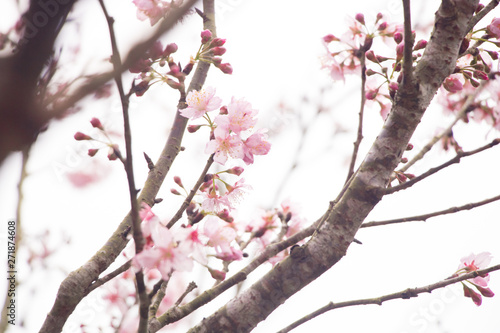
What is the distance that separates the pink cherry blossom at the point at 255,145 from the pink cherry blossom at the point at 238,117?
46 mm

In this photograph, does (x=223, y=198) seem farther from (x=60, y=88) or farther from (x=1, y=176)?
(x=1, y=176)

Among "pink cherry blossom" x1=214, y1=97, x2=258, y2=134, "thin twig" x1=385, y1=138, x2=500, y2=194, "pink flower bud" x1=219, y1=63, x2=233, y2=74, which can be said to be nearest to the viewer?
"thin twig" x1=385, y1=138, x2=500, y2=194

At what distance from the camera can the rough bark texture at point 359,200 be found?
1.30m

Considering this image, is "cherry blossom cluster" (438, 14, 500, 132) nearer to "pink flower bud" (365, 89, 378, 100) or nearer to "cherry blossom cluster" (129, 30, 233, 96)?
"pink flower bud" (365, 89, 378, 100)

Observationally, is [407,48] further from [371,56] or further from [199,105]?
[199,105]

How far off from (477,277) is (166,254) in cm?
131

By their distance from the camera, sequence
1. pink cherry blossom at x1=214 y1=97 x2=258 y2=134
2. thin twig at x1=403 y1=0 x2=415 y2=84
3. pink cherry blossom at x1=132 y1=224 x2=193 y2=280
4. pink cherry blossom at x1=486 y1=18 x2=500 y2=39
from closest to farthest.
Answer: pink cherry blossom at x1=132 y1=224 x2=193 y2=280, thin twig at x1=403 y1=0 x2=415 y2=84, pink cherry blossom at x1=214 y1=97 x2=258 y2=134, pink cherry blossom at x1=486 y1=18 x2=500 y2=39

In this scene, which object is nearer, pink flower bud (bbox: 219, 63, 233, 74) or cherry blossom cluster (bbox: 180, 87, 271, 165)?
cherry blossom cluster (bbox: 180, 87, 271, 165)

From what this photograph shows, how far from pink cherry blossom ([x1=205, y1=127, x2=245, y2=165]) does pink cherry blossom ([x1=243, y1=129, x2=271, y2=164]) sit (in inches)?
1.9

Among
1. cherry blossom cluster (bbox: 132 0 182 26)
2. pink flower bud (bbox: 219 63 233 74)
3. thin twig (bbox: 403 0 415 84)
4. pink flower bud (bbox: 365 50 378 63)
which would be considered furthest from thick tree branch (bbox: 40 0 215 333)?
pink flower bud (bbox: 365 50 378 63)

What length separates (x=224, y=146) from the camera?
1.43m

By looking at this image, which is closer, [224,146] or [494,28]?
[224,146]

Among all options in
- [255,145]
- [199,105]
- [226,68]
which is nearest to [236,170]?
[255,145]

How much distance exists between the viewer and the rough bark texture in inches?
51.1
